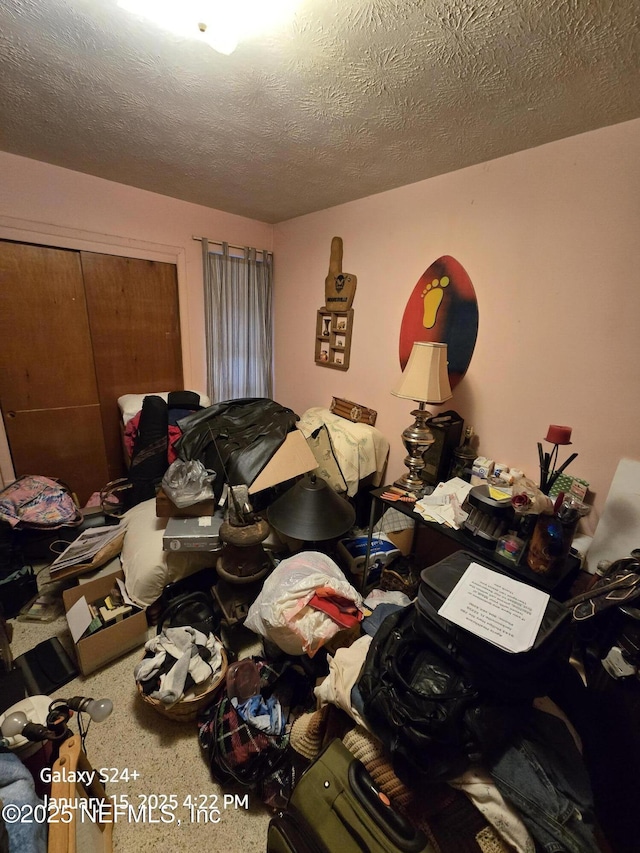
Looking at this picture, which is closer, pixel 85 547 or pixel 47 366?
pixel 85 547

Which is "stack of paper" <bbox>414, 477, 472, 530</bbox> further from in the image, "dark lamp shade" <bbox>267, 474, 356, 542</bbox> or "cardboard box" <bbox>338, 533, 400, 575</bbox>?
"cardboard box" <bbox>338, 533, 400, 575</bbox>

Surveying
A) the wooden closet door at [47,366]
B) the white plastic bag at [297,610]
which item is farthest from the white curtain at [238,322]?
the white plastic bag at [297,610]

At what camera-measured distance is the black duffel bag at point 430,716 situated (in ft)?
2.68

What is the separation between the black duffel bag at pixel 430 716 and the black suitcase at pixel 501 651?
0.13 ft

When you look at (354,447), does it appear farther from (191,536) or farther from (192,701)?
(192,701)

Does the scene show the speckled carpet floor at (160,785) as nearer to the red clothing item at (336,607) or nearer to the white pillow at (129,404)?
the red clothing item at (336,607)

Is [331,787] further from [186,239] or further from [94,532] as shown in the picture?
[186,239]

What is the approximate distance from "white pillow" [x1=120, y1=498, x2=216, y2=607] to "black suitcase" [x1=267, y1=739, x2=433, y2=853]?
42.2 inches

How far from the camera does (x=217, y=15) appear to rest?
923 mm

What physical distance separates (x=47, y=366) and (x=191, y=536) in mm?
1767

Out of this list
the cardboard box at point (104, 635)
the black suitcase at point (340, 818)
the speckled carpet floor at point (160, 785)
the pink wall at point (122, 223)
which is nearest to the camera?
the black suitcase at point (340, 818)

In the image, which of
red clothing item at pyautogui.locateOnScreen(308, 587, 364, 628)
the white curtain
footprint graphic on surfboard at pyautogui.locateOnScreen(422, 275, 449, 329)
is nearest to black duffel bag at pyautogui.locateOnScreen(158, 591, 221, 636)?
red clothing item at pyautogui.locateOnScreen(308, 587, 364, 628)

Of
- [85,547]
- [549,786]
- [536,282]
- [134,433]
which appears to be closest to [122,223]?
[134,433]

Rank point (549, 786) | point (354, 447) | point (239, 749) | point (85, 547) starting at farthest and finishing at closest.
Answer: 1. point (354, 447)
2. point (85, 547)
3. point (239, 749)
4. point (549, 786)
